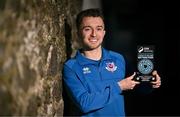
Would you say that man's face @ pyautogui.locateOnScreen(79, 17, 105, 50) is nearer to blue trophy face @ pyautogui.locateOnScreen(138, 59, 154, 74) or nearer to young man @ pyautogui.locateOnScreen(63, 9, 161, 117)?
young man @ pyautogui.locateOnScreen(63, 9, 161, 117)

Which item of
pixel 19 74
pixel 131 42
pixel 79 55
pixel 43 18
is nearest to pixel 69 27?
pixel 79 55

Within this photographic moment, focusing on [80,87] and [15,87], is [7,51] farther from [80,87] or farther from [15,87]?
[80,87]

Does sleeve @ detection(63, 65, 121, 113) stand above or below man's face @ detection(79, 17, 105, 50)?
below

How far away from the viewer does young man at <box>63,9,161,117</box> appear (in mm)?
3549

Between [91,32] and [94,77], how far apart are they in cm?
31

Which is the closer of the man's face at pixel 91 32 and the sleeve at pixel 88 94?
the sleeve at pixel 88 94

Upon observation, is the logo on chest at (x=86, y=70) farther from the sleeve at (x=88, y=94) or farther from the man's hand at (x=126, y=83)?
the man's hand at (x=126, y=83)

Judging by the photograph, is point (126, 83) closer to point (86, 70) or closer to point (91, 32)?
point (86, 70)

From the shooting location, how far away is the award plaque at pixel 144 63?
12.0 ft

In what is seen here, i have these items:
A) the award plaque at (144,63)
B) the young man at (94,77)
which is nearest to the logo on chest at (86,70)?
the young man at (94,77)

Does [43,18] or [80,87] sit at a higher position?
[43,18]

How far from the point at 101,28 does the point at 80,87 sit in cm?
45

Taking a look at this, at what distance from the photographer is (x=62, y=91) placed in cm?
393

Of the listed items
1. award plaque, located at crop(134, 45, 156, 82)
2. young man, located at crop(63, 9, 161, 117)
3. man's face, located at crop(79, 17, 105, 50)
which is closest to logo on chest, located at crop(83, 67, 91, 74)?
young man, located at crop(63, 9, 161, 117)
